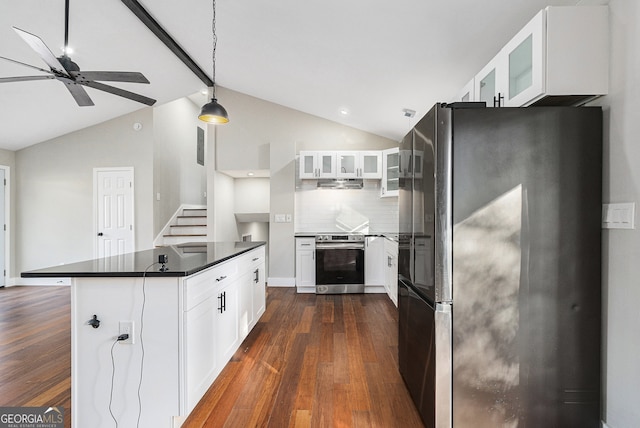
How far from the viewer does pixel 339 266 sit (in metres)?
4.48

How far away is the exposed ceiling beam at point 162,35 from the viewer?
3.18 m

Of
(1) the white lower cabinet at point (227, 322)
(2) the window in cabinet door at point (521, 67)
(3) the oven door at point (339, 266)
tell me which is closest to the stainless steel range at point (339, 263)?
(3) the oven door at point (339, 266)

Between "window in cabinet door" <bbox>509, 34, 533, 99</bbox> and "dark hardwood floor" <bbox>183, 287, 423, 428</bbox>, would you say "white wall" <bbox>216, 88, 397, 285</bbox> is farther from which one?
"window in cabinet door" <bbox>509, 34, 533, 99</bbox>

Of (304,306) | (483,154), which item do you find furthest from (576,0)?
(304,306)

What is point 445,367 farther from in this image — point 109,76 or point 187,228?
point 187,228

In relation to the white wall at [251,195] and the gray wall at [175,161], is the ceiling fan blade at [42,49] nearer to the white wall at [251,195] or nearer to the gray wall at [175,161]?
the gray wall at [175,161]

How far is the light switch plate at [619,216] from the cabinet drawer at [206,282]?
2249mm

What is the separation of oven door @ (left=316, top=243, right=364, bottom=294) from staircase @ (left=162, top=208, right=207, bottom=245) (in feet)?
8.23

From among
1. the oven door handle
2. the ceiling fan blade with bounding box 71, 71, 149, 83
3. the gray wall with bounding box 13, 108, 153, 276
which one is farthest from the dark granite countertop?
the gray wall with bounding box 13, 108, 153, 276

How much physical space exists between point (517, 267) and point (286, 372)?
1.78 metres

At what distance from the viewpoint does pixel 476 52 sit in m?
2.39

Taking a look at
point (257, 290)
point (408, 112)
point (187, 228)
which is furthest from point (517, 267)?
point (187, 228)

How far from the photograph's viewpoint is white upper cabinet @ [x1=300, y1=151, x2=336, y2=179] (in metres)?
4.79

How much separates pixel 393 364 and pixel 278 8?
3.30m
